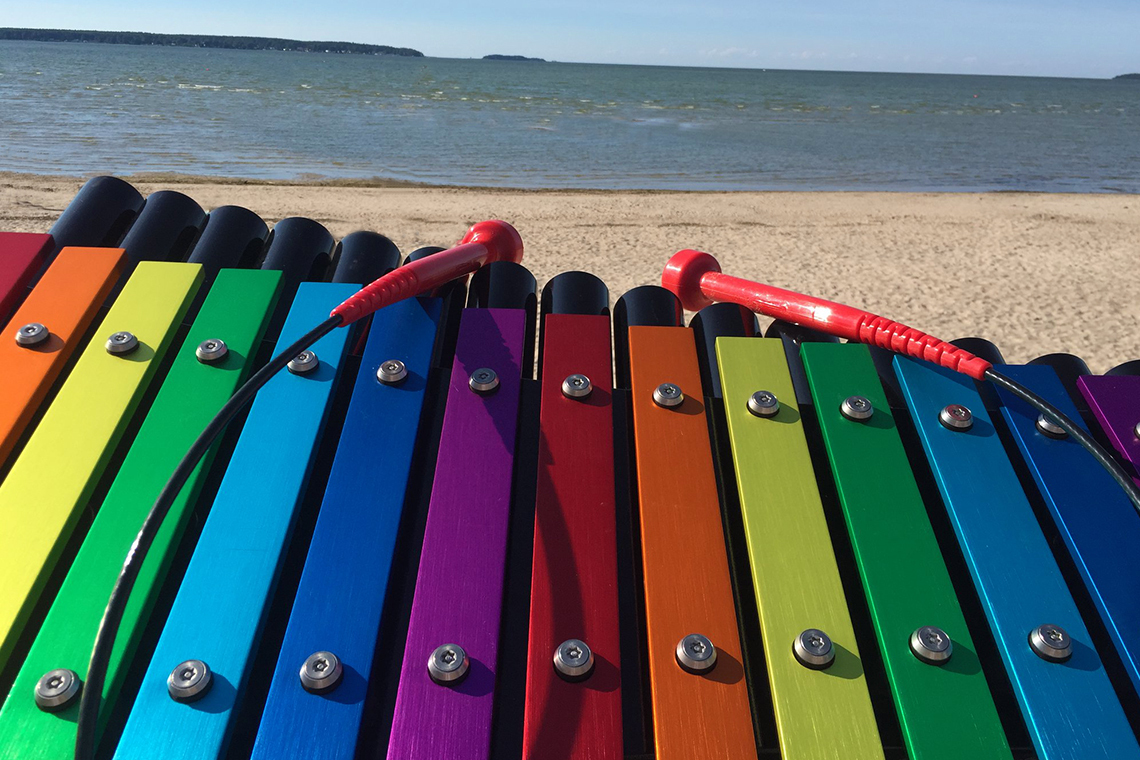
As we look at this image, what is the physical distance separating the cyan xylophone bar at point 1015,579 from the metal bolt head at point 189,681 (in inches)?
55.4

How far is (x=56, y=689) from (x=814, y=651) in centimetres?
129

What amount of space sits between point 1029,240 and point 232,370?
A: 29.2 feet

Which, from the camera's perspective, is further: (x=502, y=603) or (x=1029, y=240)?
(x=1029, y=240)

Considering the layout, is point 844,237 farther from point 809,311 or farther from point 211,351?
point 211,351

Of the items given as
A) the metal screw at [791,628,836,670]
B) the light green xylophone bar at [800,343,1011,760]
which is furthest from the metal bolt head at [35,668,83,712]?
the light green xylophone bar at [800,343,1011,760]

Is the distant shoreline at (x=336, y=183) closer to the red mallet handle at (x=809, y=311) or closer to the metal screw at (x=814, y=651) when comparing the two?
the red mallet handle at (x=809, y=311)

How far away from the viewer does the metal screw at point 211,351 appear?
1.86 meters

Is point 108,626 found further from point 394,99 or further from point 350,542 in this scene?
point 394,99

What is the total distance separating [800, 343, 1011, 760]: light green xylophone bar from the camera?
4.11ft

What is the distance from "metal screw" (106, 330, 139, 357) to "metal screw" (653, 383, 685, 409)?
1.34 m

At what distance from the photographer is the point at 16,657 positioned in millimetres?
1400

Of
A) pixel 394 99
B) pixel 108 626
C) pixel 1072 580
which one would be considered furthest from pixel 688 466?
pixel 394 99

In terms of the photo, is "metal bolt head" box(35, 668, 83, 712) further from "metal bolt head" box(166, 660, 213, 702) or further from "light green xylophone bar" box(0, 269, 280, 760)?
"metal bolt head" box(166, 660, 213, 702)

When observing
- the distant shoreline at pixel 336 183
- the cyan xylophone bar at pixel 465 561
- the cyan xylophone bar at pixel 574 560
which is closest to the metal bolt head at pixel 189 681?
the cyan xylophone bar at pixel 465 561
